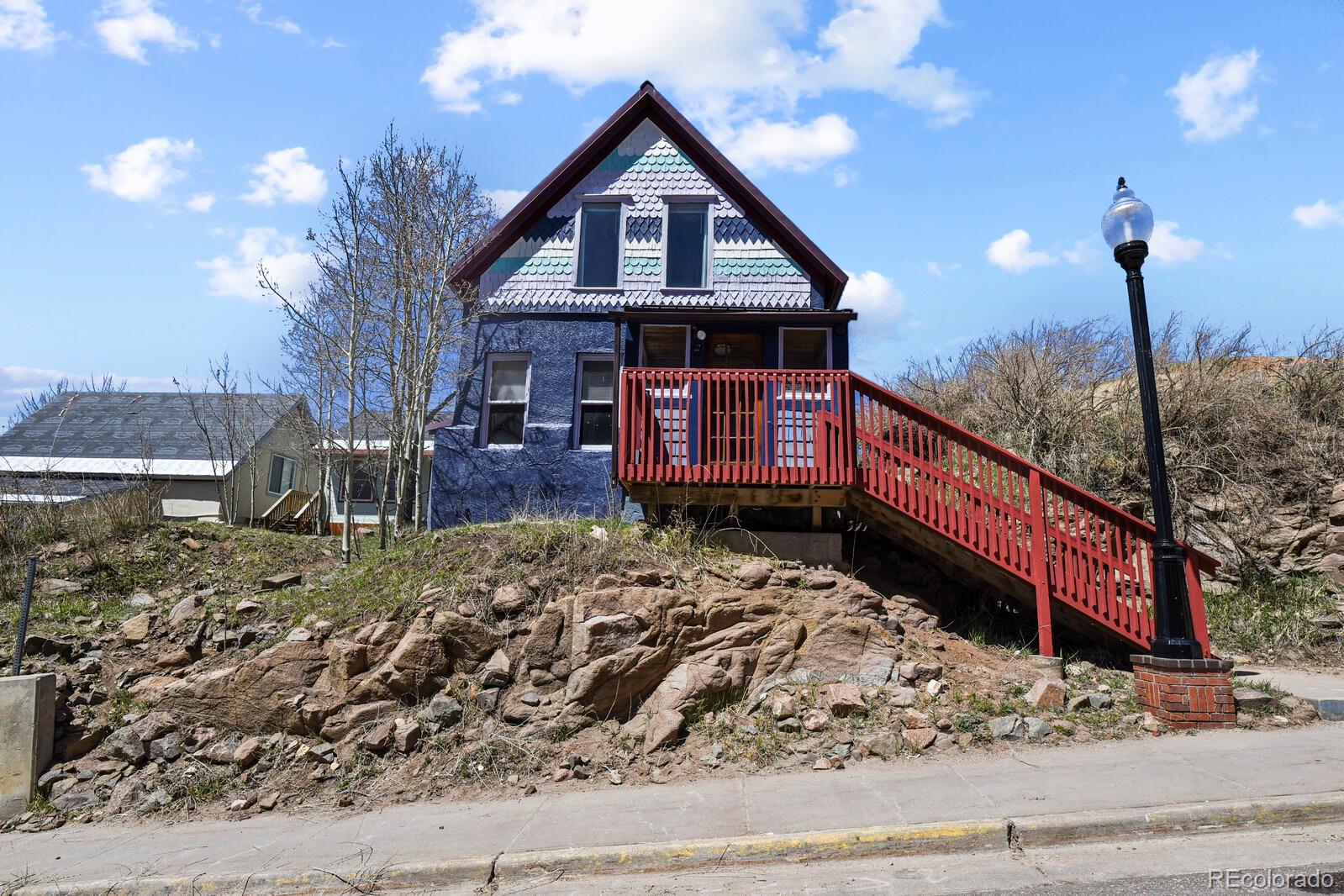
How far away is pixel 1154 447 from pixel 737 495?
435cm

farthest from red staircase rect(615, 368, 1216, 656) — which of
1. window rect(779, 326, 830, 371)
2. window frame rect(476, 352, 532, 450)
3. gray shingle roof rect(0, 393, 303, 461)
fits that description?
gray shingle roof rect(0, 393, 303, 461)

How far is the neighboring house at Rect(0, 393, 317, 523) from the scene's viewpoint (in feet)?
67.8

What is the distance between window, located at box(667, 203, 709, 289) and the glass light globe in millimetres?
6611

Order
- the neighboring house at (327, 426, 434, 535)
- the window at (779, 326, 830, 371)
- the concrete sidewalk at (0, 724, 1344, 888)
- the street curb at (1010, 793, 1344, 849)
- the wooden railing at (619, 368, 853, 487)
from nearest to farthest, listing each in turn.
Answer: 1. the street curb at (1010, 793, 1344, 849)
2. the concrete sidewalk at (0, 724, 1344, 888)
3. the wooden railing at (619, 368, 853, 487)
4. the window at (779, 326, 830, 371)
5. the neighboring house at (327, 426, 434, 535)

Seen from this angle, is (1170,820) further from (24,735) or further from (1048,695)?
(24,735)

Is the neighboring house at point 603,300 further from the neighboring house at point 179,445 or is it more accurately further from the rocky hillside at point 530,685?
the neighboring house at point 179,445

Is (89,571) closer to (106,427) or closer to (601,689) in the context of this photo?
(601,689)

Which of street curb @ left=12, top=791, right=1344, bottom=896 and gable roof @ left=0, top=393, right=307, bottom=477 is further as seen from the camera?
gable roof @ left=0, top=393, right=307, bottom=477

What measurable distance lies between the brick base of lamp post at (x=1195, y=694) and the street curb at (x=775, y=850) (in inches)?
118

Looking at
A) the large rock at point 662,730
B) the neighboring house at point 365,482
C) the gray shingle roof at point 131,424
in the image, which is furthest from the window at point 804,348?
the gray shingle roof at point 131,424

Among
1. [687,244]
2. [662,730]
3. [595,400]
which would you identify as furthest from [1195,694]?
[687,244]

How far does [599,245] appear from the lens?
13539 mm

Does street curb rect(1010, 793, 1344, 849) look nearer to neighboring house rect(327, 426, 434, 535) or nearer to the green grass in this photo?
the green grass

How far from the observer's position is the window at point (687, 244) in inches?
524
